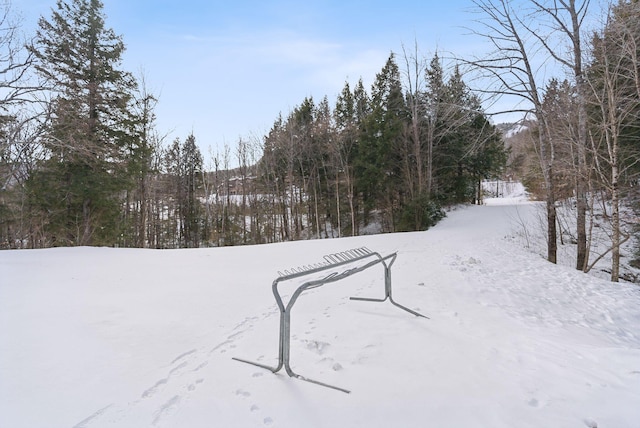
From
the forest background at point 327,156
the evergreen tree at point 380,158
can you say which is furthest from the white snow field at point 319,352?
the evergreen tree at point 380,158

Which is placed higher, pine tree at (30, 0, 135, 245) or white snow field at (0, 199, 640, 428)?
pine tree at (30, 0, 135, 245)

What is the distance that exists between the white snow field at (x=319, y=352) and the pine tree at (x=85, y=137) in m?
6.77

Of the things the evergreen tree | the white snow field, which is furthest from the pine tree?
the evergreen tree

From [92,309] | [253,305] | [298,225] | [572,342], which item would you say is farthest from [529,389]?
[298,225]

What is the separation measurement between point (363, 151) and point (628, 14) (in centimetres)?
1569

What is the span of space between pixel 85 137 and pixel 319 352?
12.9m

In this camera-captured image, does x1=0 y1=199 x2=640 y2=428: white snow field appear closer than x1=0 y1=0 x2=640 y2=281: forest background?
Yes

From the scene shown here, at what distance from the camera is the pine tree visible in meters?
11.6

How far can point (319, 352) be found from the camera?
3057 millimetres

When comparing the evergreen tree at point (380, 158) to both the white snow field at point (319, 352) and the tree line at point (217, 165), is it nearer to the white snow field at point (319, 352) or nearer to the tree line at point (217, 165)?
the tree line at point (217, 165)

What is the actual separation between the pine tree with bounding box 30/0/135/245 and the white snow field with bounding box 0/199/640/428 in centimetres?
677

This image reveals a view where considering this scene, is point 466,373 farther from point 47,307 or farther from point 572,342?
point 47,307

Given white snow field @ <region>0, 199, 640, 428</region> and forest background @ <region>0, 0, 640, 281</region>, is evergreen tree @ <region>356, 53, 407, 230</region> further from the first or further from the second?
white snow field @ <region>0, 199, 640, 428</region>

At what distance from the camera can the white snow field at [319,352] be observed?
2096 mm
